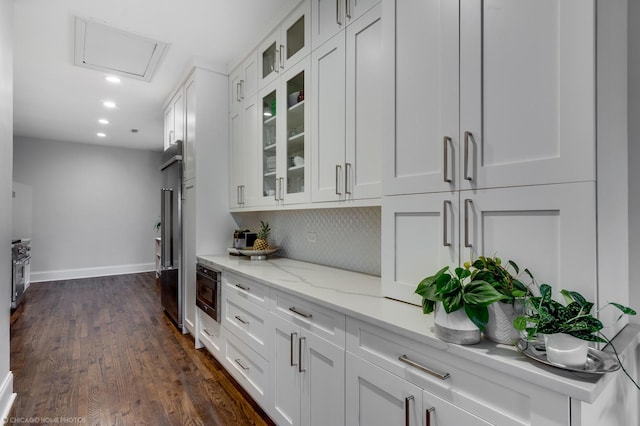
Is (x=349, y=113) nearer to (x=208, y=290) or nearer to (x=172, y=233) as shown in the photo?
(x=208, y=290)

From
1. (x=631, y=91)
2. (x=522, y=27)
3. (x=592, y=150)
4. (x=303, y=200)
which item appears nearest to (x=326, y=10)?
(x=303, y=200)

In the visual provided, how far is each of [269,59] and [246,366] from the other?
224 cm

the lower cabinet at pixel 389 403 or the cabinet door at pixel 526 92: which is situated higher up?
the cabinet door at pixel 526 92

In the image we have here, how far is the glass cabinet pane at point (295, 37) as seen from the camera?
2206mm

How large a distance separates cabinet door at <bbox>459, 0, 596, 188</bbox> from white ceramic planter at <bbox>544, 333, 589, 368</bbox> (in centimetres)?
41

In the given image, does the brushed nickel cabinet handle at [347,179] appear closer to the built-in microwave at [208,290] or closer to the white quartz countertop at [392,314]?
the white quartz countertop at [392,314]

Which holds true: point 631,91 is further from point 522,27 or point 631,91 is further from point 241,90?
point 241,90

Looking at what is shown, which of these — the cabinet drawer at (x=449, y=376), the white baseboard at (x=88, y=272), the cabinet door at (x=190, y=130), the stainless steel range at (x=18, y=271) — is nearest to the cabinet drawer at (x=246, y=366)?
the cabinet drawer at (x=449, y=376)

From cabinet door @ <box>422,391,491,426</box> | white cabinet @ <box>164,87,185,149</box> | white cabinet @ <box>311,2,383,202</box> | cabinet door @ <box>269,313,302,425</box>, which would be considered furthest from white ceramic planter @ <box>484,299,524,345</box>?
white cabinet @ <box>164,87,185,149</box>

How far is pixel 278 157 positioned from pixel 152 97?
2.44 m

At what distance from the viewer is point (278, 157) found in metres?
2.46

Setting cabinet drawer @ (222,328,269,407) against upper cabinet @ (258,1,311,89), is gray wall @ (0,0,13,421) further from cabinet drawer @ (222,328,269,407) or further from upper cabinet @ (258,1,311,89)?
upper cabinet @ (258,1,311,89)

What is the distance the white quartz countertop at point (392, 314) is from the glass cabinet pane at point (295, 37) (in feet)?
4.94

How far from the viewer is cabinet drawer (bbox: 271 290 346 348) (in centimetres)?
139
